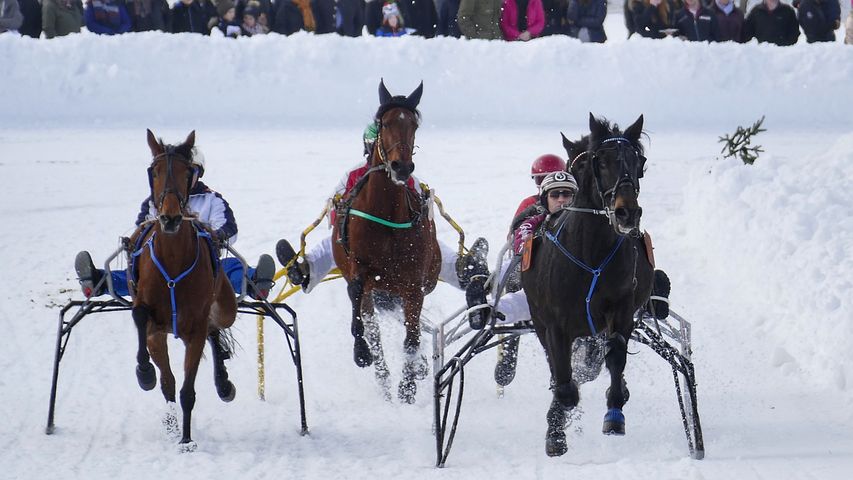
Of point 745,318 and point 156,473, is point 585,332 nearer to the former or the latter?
point 156,473

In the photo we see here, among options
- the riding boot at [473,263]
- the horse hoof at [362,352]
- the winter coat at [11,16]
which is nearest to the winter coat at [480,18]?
the winter coat at [11,16]

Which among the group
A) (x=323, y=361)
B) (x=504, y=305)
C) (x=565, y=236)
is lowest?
(x=323, y=361)

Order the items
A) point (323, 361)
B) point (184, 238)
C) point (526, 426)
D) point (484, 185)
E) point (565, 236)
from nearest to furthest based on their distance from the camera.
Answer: point (565, 236) → point (184, 238) → point (526, 426) → point (323, 361) → point (484, 185)

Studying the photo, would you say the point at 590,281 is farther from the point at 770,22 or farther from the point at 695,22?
the point at 770,22

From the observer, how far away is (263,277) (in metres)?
9.04

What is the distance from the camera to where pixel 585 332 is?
7.54 metres

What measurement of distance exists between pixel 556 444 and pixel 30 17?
1548 centimetres

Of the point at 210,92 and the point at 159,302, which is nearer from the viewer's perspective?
the point at 159,302

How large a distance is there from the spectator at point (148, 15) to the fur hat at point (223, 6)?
2.83ft

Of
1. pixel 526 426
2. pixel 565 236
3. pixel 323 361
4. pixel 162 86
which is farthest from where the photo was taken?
pixel 162 86

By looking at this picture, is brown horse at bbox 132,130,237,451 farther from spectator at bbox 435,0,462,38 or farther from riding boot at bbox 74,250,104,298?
spectator at bbox 435,0,462,38

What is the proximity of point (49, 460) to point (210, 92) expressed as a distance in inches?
514

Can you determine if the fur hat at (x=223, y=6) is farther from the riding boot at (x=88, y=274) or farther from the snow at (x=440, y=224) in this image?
the riding boot at (x=88, y=274)

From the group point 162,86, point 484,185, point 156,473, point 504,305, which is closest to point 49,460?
point 156,473
